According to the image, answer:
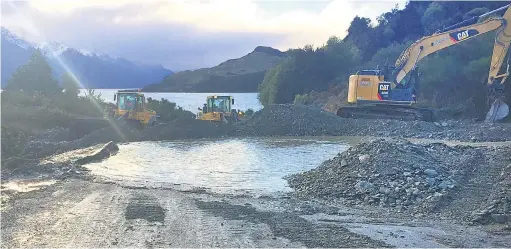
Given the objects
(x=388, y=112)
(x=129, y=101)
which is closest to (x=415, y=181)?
(x=388, y=112)

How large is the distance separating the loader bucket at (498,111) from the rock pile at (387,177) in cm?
1296

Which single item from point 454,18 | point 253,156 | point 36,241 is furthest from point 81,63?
point 36,241

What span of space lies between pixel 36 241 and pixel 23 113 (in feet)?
70.8

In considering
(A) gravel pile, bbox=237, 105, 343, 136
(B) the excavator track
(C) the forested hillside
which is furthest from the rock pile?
(C) the forested hillside

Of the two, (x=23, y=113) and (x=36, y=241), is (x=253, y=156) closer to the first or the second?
→ (x=36, y=241)

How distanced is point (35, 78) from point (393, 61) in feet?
99.6

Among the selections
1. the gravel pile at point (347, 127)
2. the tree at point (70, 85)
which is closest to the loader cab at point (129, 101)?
the gravel pile at point (347, 127)

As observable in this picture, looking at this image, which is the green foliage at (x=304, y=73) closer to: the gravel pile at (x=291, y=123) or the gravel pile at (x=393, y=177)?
the gravel pile at (x=291, y=123)

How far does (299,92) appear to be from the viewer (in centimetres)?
5059

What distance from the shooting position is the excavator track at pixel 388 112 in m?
28.0

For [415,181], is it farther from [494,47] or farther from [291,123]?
[291,123]

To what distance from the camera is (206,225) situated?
26.5 ft

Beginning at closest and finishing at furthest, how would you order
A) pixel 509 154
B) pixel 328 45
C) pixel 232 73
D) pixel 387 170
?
pixel 387 170 < pixel 509 154 < pixel 328 45 < pixel 232 73

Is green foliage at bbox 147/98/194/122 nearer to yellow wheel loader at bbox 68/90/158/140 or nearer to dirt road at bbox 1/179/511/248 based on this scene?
yellow wheel loader at bbox 68/90/158/140
